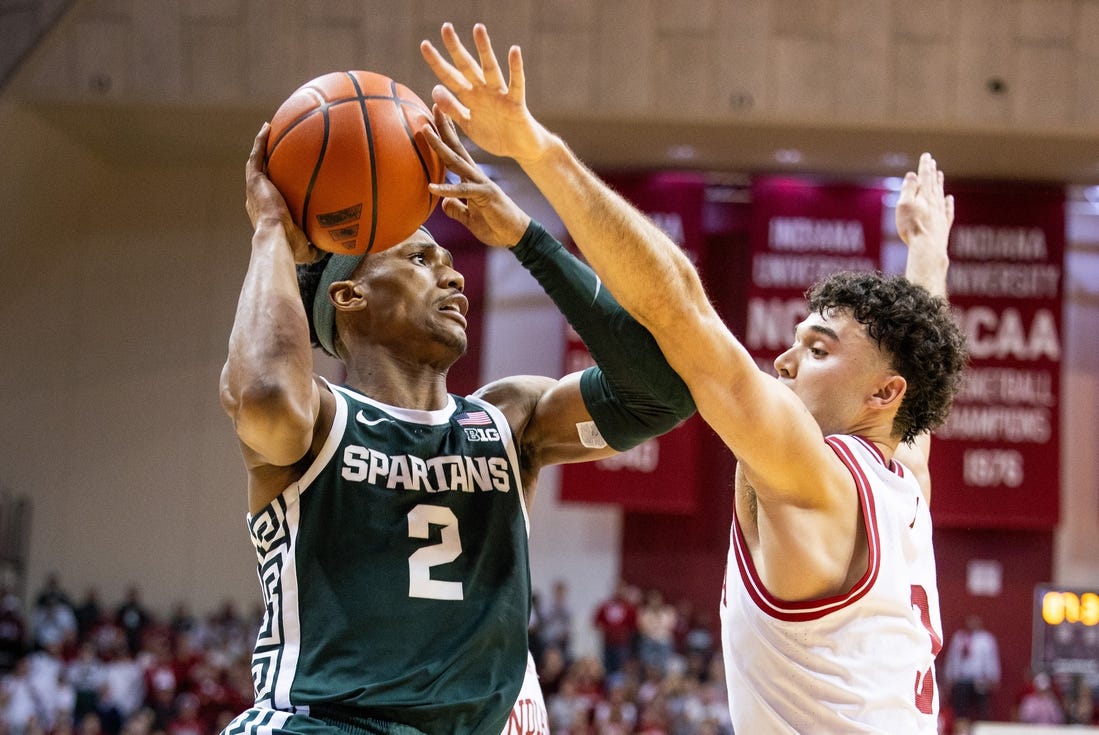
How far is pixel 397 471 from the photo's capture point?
11.1ft

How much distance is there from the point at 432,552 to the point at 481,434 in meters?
0.40

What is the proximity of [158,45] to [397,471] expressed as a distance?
1320 cm

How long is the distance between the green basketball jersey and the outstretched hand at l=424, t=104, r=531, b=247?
0.61m

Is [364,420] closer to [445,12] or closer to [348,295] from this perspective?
[348,295]

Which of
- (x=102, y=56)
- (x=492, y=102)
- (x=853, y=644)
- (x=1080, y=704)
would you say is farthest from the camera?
(x=102, y=56)

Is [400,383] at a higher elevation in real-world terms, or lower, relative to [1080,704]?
higher

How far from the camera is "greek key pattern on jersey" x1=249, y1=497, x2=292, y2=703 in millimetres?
3230

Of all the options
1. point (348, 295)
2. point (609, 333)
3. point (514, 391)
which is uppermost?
point (348, 295)

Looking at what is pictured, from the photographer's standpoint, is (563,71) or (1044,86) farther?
(563,71)

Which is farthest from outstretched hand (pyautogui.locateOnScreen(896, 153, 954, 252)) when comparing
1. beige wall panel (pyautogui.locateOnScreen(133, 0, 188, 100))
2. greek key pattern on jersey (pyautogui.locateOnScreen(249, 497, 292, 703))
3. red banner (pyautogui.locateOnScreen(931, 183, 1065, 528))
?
beige wall panel (pyautogui.locateOnScreen(133, 0, 188, 100))

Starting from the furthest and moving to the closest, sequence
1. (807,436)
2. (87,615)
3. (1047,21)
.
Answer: (87,615)
(1047,21)
(807,436)

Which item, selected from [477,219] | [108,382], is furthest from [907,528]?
[108,382]

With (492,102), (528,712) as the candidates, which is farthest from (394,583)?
(492,102)

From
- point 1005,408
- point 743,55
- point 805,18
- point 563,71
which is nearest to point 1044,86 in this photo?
point 805,18
